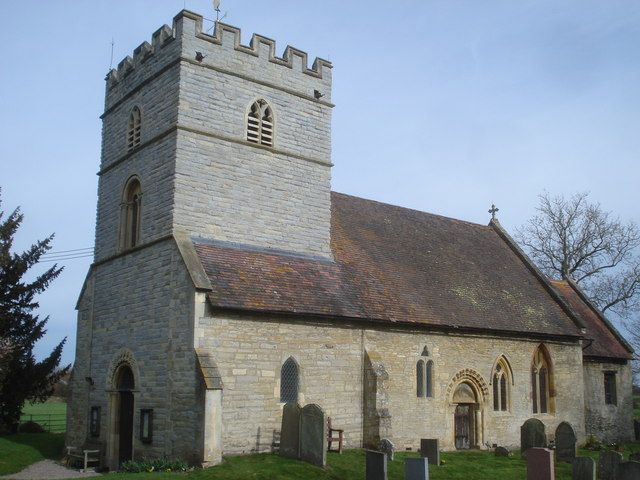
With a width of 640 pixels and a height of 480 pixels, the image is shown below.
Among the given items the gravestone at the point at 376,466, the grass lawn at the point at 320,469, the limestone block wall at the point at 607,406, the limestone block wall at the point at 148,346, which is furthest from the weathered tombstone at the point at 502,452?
the limestone block wall at the point at 148,346

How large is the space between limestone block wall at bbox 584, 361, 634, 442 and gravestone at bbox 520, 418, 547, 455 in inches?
334

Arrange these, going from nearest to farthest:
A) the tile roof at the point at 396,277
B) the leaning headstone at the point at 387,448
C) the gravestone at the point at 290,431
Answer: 1. the gravestone at the point at 290,431
2. the leaning headstone at the point at 387,448
3. the tile roof at the point at 396,277

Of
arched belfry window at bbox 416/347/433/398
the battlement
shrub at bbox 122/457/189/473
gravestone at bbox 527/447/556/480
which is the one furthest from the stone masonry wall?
the battlement

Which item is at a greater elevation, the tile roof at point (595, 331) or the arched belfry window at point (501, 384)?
the tile roof at point (595, 331)

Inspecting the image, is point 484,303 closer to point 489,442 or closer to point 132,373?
point 489,442

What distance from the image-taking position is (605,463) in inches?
733

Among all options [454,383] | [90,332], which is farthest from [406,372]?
[90,332]

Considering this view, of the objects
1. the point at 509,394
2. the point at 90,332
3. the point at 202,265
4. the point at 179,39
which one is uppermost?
the point at 179,39

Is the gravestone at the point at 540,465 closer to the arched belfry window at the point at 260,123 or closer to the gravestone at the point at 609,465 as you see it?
the gravestone at the point at 609,465

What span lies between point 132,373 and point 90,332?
3280 millimetres

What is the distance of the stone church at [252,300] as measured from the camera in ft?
63.5

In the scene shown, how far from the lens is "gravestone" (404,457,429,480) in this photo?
1648cm

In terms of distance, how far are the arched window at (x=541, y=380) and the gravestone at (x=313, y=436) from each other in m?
12.4

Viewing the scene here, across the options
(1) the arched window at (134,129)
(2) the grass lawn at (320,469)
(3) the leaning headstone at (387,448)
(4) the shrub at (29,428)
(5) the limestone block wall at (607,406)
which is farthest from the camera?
(4) the shrub at (29,428)
